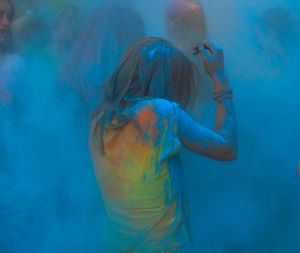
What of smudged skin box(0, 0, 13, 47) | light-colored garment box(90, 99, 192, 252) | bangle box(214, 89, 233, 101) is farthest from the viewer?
smudged skin box(0, 0, 13, 47)

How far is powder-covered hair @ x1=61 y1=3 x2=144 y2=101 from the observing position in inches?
55.3

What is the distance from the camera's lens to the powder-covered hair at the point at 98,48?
1.41 metres

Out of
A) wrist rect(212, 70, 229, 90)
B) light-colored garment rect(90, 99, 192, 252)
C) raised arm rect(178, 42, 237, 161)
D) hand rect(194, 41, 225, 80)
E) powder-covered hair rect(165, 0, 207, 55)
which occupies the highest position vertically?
powder-covered hair rect(165, 0, 207, 55)

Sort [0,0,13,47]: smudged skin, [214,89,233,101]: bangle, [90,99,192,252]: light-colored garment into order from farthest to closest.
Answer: [0,0,13,47]: smudged skin → [214,89,233,101]: bangle → [90,99,192,252]: light-colored garment

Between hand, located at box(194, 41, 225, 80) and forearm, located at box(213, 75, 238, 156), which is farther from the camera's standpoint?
hand, located at box(194, 41, 225, 80)

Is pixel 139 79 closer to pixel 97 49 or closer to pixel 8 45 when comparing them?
pixel 97 49

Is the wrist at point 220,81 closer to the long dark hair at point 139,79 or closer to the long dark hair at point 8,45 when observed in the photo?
the long dark hair at point 139,79

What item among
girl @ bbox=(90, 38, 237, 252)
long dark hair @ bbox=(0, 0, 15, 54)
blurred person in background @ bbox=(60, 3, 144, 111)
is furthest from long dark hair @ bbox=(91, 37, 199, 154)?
long dark hair @ bbox=(0, 0, 15, 54)

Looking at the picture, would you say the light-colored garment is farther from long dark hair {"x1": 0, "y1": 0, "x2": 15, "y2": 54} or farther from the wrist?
long dark hair {"x1": 0, "y1": 0, "x2": 15, "y2": 54}

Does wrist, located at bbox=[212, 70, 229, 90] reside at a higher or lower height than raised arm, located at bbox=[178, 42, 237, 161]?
higher

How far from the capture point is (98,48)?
1.41 meters

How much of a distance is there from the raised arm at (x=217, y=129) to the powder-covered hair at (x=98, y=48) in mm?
335

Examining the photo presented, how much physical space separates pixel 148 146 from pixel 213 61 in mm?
422

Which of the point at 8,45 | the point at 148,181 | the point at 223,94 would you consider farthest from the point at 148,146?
the point at 8,45
